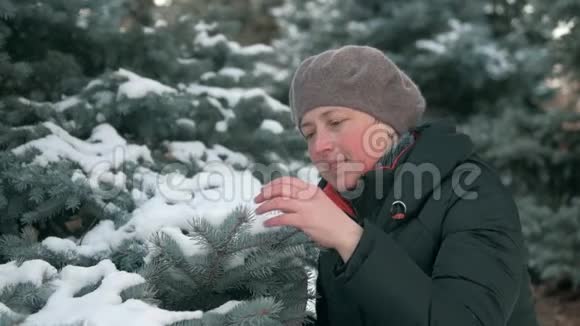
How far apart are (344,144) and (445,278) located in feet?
1.67

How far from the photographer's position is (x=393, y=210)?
155 centimetres

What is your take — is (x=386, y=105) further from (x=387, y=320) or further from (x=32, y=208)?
(x=32, y=208)

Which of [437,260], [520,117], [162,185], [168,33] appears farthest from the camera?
[520,117]

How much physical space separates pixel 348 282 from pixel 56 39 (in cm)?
194

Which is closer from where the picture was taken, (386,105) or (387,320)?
(387,320)

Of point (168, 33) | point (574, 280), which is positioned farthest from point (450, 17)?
point (168, 33)

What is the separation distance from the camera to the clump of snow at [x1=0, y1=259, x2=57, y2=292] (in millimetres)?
1354

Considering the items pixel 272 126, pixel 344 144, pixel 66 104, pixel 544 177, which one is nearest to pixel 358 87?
pixel 344 144

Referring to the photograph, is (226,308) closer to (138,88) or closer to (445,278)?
(445,278)

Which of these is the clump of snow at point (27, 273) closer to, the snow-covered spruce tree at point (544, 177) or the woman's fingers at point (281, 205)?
the woman's fingers at point (281, 205)

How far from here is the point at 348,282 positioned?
132 centimetres

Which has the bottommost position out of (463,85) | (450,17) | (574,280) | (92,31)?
(574,280)

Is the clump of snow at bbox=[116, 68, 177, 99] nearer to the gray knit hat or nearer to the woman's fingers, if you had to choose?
the gray knit hat

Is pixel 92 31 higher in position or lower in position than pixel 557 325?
higher
